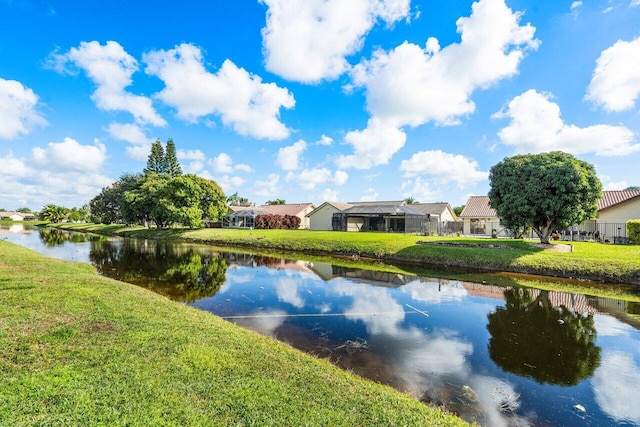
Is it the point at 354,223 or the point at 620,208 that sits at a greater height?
the point at 620,208

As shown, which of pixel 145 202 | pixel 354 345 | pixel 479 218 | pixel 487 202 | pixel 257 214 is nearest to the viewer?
pixel 354 345

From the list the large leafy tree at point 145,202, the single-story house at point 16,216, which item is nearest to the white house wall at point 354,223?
the large leafy tree at point 145,202

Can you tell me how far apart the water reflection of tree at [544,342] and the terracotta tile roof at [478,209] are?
27.6 m

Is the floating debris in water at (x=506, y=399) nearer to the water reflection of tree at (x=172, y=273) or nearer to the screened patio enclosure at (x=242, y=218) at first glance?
the water reflection of tree at (x=172, y=273)

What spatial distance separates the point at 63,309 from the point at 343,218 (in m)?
35.8

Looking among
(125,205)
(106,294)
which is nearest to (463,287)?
(106,294)

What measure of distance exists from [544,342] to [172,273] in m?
16.4

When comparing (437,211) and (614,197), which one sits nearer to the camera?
(614,197)

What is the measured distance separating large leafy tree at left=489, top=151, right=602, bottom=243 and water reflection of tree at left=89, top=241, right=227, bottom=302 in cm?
1762

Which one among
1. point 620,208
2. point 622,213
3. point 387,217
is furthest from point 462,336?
point 387,217

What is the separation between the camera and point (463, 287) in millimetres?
14234

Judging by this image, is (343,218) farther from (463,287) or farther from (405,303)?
(405,303)

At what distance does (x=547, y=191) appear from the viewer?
17766mm

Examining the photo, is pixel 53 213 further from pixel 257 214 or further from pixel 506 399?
pixel 506 399
